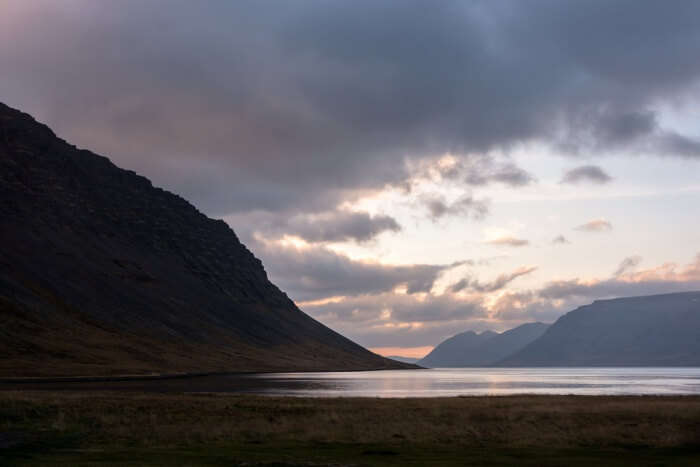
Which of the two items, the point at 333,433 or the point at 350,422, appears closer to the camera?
the point at 333,433

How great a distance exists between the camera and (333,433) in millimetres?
44719

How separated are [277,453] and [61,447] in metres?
11.3

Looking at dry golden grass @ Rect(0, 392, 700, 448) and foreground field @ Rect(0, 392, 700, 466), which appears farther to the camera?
dry golden grass @ Rect(0, 392, 700, 448)

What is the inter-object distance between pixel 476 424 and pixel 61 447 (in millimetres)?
26200

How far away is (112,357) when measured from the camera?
19838 centimetres

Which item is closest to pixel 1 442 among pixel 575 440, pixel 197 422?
pixel 197 422

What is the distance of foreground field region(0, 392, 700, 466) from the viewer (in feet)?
112

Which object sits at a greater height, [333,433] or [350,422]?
[350,422]

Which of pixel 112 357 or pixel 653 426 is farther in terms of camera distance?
pixel 112 357

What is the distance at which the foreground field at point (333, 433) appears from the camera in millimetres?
34062

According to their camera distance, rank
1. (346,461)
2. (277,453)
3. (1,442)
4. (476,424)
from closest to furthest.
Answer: (346,461) → (277,453) → (1,442) → (476,424)

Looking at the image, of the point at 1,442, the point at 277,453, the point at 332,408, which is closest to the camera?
the point at 277,453

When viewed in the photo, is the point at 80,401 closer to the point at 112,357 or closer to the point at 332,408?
the point at 332,408

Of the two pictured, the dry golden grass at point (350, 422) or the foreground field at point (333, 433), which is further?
the dry golden grass at point (350, 422)
